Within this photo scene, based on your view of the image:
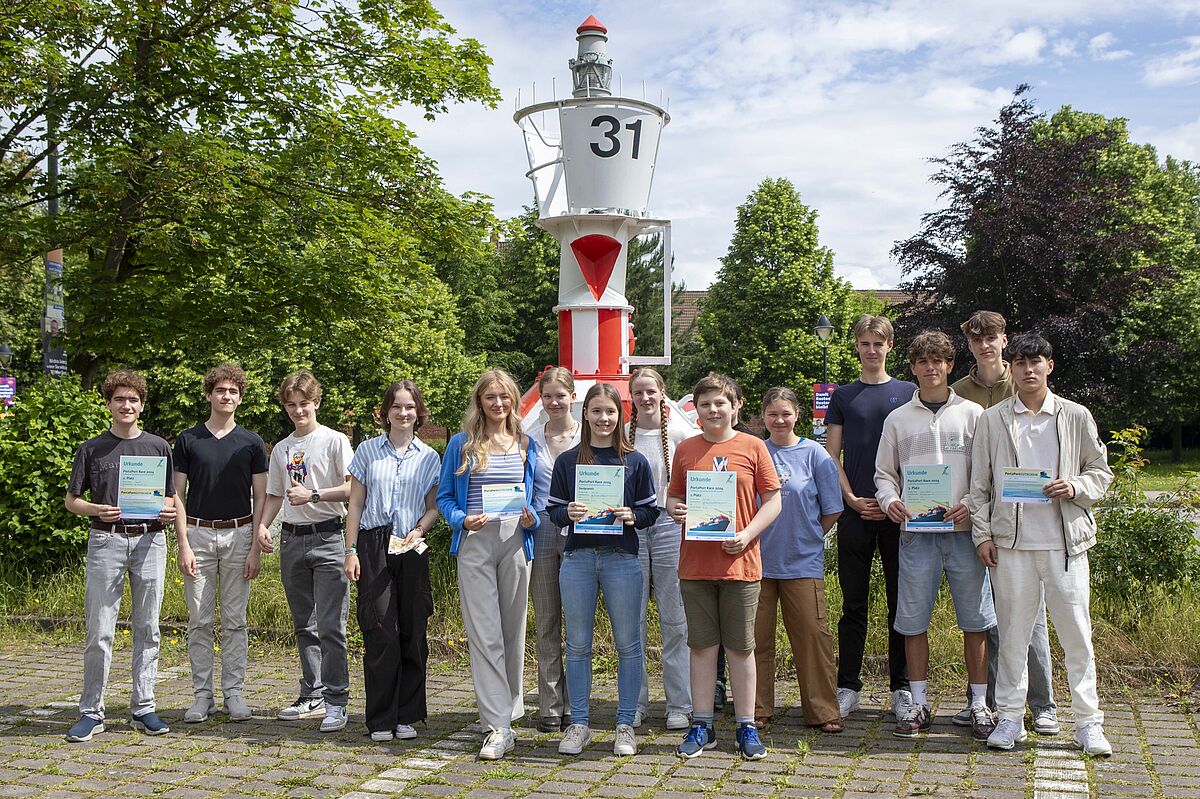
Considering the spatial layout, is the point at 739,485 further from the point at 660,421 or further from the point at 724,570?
the point at 660,421

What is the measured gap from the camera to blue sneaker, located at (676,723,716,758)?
5078 mm

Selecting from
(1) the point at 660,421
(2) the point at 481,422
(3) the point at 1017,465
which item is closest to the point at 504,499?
(2) the point at 481,422

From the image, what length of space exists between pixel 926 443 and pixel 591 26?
6.27 meters

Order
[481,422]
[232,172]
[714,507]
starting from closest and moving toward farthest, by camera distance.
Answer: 1. [714,507]
2. [481,422]
3. [232,172]

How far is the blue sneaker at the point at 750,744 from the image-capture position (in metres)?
5.06

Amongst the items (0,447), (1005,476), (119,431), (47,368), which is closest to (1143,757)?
(1005,476)

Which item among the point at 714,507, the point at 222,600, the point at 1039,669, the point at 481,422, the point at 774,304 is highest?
the point at 774,304

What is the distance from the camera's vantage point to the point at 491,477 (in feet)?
17.5

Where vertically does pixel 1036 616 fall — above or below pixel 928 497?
below

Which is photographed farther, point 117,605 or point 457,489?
point 117,605

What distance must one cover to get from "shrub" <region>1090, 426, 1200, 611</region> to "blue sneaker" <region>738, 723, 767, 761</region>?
3.04m

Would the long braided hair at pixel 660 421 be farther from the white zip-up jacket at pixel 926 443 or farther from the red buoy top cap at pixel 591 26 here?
the red buoy top cap at pixel 591 26

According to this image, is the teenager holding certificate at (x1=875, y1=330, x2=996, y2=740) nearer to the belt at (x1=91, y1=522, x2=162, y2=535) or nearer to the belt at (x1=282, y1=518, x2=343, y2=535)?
the belt at (x1=282, y1=518, x2=343, y2=535)

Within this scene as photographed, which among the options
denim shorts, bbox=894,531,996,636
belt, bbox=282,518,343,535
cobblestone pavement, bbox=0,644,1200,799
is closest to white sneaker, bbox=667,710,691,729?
cobblestone pavement, bbox=0,644,1200,799
